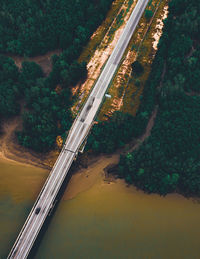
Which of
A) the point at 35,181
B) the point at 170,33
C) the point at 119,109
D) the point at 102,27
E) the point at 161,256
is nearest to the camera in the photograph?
the point at 161,256

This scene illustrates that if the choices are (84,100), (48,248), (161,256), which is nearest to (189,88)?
(84,100)

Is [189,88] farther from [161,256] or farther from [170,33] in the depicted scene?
[161,256]

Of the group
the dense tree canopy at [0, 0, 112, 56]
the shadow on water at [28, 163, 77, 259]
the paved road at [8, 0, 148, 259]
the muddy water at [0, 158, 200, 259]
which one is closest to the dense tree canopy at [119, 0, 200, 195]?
the muddy water at [0, 158, 200, 259]

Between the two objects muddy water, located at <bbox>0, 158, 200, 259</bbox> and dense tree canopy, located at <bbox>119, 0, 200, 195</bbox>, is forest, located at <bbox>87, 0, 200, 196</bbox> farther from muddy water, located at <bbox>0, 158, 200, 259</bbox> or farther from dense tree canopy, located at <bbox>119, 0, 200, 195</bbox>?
muddy water, located at <bbox>0, 158, 200, 259</bbox>

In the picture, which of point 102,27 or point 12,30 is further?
point 102,27

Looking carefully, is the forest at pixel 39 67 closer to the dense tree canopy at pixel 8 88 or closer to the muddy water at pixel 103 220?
the dense tree canopy at pixel 8 88

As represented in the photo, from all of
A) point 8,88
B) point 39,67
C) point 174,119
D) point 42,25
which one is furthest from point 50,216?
point 42,25

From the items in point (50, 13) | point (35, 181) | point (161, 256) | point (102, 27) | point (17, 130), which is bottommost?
point (161, 256)
